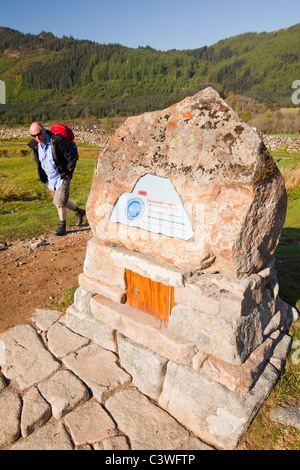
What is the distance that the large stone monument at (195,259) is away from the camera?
2189 millimetres

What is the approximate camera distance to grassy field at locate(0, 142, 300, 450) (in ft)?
Result: 7.18

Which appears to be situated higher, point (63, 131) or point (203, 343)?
point (63, 131)

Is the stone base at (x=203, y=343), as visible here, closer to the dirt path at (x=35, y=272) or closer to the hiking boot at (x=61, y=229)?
the dirt path at (x=35, y=272)

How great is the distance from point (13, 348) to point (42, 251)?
6.89 ft

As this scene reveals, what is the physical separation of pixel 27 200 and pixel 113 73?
71045 millimetres

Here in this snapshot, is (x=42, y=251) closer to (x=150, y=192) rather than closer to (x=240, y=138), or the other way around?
(x=150, y=192)

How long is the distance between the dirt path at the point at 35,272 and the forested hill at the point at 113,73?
143 feet

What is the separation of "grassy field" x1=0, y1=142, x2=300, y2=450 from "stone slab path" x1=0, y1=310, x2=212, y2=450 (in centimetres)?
50

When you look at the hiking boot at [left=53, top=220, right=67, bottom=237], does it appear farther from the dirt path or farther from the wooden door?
the wooden door

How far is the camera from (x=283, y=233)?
5.97m

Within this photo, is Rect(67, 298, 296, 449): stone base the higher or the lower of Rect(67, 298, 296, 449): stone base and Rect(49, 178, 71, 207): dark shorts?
the lower

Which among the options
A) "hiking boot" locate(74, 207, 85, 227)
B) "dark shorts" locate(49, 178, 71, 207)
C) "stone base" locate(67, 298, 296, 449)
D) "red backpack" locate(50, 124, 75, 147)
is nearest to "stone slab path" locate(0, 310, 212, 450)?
"stone base" locate(67, 298, 296, 449)

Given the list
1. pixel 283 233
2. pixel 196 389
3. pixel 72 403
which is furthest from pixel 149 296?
pixel 283 233

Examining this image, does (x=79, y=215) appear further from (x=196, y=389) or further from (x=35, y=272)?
(x=196, y=389)
